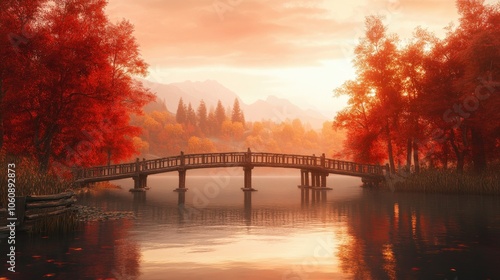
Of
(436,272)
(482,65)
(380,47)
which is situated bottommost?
(436,272)

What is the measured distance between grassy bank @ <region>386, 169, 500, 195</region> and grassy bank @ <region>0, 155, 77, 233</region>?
27397mm

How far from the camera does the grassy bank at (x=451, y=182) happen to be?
3353cm

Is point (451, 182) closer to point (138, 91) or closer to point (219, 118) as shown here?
point (138, 91)

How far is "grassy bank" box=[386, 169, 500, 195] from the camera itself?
33.5m

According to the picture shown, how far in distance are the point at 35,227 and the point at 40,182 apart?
2.24 m

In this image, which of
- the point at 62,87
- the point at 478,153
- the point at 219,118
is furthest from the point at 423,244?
the point at 219,118

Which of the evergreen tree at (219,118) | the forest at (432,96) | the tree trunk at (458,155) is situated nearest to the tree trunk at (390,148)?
the forest at (432,96)

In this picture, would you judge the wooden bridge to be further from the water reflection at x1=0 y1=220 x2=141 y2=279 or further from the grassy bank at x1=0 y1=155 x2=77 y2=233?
the water reflection at x1=0 y1=220 x2=141 y2=279

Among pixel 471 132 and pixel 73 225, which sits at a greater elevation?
pixel 471 132

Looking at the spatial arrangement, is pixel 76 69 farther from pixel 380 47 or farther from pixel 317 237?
pixel 380 47

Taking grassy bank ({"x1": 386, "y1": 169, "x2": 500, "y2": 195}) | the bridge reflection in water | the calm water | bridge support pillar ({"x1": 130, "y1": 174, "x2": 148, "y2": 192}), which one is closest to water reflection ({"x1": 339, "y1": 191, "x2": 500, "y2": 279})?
the calm water

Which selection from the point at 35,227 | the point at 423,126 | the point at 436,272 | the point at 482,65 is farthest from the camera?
the point at 423,126

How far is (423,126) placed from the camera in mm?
40344

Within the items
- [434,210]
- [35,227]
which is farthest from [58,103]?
[434,210]
